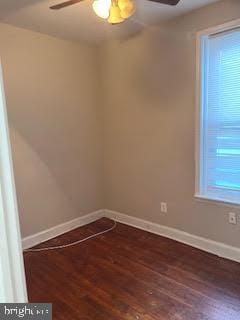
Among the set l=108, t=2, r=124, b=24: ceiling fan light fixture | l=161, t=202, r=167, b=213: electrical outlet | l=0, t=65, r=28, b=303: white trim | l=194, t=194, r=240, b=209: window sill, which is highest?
l=108, t=2, r=124, b=24: ceiling fan light fixture

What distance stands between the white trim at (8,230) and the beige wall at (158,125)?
7.20ft

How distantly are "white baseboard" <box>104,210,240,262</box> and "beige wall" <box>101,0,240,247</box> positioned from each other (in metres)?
0.06

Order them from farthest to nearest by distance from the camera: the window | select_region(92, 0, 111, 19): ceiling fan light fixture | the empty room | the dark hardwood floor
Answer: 1. the window
2. the empty room
3. the dark hardwood floor
4. select_region(92, 0, 111, 19): ceiling fan light fixture

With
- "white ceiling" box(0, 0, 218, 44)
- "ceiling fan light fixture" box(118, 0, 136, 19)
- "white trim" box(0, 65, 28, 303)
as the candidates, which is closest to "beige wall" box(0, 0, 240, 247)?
"white ceiling" box(0, 0, 218, 44)

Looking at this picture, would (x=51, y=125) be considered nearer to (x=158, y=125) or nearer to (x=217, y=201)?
(x=158, y=125)

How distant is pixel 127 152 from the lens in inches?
127

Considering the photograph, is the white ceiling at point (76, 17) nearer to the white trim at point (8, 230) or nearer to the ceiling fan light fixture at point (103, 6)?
the ceiling fan light fixture at point (103, 6)

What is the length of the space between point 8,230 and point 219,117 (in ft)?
7.51

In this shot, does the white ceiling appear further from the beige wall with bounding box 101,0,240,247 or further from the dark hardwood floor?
the dark hardwood floor

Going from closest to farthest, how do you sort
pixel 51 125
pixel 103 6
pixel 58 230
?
pixel 103 6 < pixel 51 125 < pixel 58 230

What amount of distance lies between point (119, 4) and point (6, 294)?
69.8 inches

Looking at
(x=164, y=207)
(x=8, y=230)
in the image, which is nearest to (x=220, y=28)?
(x=164, y=207)

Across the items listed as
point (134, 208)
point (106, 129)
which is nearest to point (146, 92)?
point (106, 129)

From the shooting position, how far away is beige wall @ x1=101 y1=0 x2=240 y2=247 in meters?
2.49
